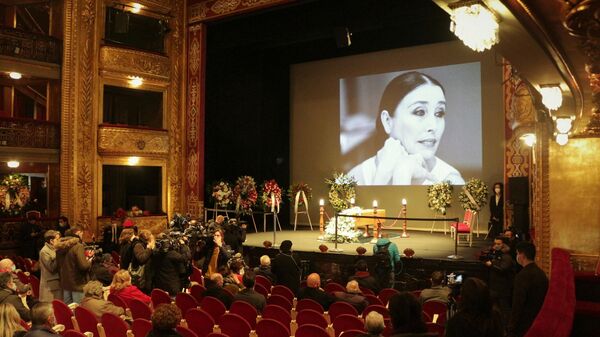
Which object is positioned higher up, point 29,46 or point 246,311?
point 29,46

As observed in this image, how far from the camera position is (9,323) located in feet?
12.0

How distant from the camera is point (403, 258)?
31.8 feet

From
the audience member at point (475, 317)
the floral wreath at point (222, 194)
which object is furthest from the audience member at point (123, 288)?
the floral wreath at point (222, 194)

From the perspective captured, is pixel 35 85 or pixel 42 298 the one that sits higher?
pixel 35 85

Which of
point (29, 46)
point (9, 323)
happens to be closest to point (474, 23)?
point (9, 323)

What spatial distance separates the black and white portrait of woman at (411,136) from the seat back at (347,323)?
1058 cm

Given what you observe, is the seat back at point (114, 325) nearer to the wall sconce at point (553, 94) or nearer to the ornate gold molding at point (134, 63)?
the wall sconce at point (553, 94)

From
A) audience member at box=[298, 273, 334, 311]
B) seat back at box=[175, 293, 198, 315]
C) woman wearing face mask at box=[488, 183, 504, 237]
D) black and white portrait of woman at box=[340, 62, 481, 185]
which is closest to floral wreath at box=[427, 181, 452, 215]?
black and white portrait of woman at box=[340, 62, 481, 185]

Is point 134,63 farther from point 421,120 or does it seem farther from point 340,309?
point 340,309

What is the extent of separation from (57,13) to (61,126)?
3.20 meters

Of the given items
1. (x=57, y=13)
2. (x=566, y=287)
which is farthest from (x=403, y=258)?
(x=57, y=13)

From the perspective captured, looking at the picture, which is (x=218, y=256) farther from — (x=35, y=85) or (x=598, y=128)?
(x=35, y=85)

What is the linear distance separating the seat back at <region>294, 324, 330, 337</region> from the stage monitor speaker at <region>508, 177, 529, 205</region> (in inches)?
315

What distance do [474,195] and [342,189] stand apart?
12.9ft
